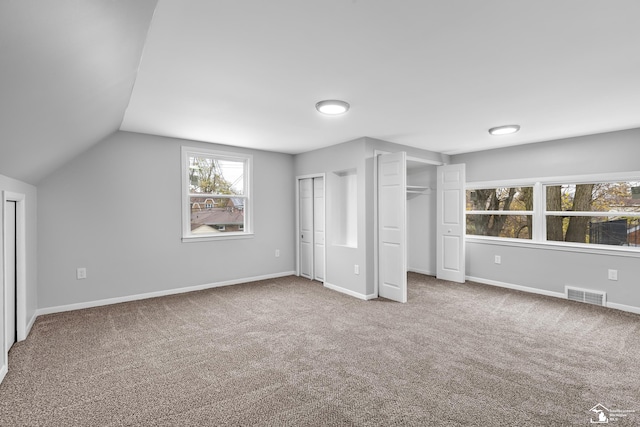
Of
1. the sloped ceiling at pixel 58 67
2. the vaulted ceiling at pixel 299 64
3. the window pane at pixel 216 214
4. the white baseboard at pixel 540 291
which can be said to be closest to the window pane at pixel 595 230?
the white baseboard at pixel 540 291

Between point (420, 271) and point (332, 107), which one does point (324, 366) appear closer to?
point (332, 107)

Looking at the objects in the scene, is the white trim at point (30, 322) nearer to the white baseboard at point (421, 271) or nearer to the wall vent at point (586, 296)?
the white baseboard at point (421, 271)

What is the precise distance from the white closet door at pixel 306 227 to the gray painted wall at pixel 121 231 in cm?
107

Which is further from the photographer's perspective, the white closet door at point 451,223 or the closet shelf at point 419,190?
the closet shelf at point 419,190

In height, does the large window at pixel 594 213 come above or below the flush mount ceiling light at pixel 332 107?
below

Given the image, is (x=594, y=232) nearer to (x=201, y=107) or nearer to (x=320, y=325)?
(x=320, y=325)

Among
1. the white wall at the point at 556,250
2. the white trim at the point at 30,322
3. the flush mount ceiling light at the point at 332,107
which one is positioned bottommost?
the white trim at the point at 30,322

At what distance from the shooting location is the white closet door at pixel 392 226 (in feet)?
13.8

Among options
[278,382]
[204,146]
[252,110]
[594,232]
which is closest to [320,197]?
[204,146]

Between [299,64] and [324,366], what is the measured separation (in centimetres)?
230

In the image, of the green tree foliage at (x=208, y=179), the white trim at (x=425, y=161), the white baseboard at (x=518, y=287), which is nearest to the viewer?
→ the white baseboard at (x=518, y=287)

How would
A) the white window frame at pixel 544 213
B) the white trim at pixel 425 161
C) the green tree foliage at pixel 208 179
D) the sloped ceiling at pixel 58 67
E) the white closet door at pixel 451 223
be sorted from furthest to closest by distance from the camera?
the white closet door at pixel 451 223, the white trim at pixel 425 161, the green tree foliage at pixel 208 179, the white window frame at pixel 544 213, the sloped ceiling at pixel 58 67

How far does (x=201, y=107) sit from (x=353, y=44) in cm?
183

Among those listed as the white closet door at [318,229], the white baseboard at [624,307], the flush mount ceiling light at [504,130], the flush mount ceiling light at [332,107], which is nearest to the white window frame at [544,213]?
the white baseboard at [624,307]
